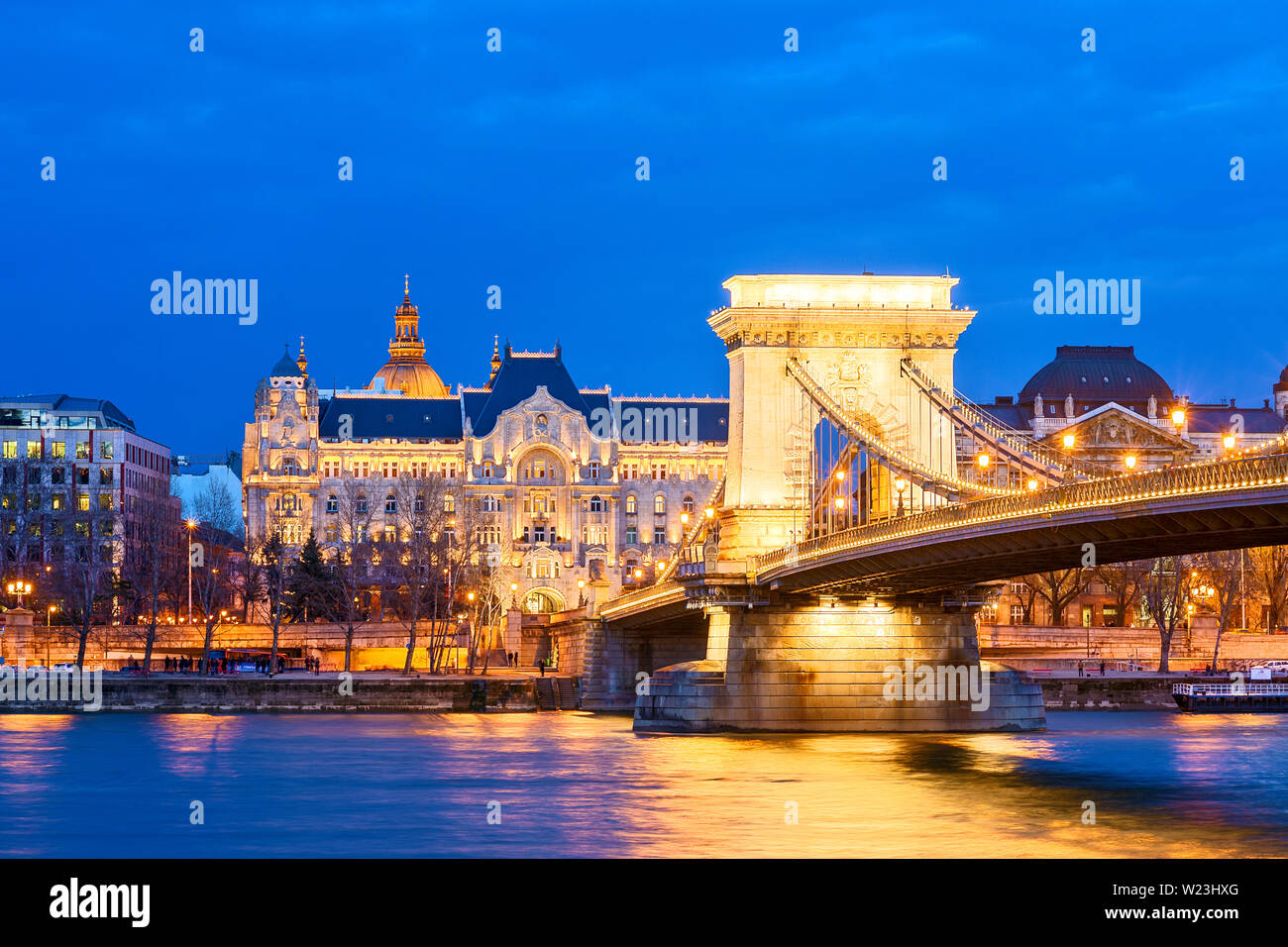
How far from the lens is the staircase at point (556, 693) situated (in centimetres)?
7419

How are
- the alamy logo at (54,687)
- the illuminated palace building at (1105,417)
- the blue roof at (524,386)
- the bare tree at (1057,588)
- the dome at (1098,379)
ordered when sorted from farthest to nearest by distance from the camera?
1. the blue roof at (524,386)
2. the dome at (1098,379)
3. the illuminated palace building at (1105,417)
4. the bare tree at (1057,588)
5. the alamy logo at (54,687)

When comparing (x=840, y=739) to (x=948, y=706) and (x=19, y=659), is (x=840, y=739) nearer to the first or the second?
(x=948, y=706)

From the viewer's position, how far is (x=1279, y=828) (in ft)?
115

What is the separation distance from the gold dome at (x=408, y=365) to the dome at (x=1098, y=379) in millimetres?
47053

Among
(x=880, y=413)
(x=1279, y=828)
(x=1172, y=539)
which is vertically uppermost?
(x=880, y=413)

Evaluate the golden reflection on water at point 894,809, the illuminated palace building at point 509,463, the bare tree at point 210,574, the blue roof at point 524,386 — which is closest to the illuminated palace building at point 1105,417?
the illuminated palace building at point 509,463

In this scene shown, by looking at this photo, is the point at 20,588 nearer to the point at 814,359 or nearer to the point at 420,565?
the point at 420,565

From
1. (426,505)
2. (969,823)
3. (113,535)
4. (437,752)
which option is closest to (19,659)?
(113,535)

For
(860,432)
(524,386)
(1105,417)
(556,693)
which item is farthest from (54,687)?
→ (524,386)

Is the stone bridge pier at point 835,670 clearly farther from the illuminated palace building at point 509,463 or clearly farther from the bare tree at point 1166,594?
the illuminated palace building at point 509,463

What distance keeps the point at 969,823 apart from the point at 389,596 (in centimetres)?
6831
